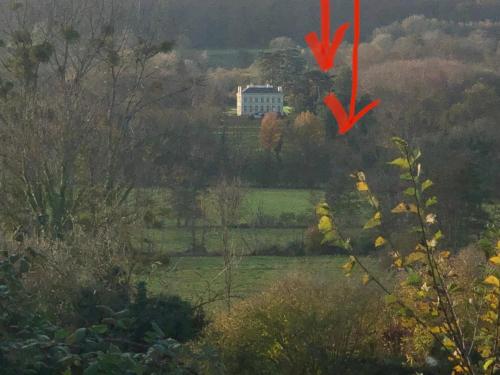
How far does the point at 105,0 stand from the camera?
2083cm

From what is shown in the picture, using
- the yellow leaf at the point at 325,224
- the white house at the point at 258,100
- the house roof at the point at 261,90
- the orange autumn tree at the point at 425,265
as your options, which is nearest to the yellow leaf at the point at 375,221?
the orange autumn tree at the point at 425,265

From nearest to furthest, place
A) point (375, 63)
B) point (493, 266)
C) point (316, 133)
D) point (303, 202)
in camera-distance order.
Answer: point (493, 266)
point (303, 202)
point (316, 133)
point (375, 63)

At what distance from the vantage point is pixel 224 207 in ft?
84.2

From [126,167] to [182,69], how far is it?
261 inches

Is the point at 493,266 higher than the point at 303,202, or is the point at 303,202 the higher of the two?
the point at 493,266

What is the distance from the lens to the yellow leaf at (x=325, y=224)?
9.79 ft

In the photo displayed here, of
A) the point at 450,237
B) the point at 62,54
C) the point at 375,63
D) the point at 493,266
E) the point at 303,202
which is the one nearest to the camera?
the point at 493,266

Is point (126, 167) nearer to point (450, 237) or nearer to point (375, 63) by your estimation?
point (450, 237)

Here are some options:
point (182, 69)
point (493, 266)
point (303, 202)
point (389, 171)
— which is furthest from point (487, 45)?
point (493, 266)

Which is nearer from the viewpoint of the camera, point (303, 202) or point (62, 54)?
point (62, 54)

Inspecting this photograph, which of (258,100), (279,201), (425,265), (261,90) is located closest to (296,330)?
(425,265)

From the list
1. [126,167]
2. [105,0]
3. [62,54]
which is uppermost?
[105,0]

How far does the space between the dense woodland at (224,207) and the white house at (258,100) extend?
1.84 ft

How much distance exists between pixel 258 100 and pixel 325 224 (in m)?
37.9
